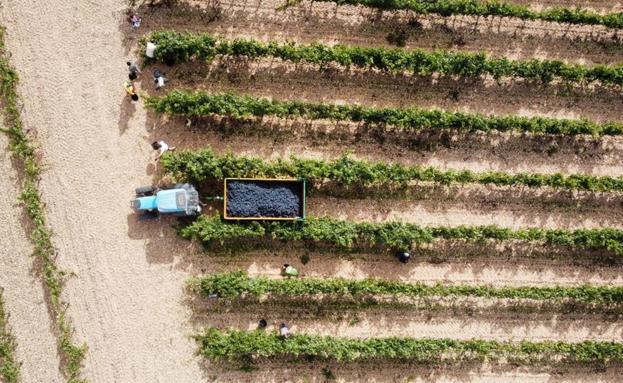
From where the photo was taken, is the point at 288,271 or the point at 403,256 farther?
the point at 403,256

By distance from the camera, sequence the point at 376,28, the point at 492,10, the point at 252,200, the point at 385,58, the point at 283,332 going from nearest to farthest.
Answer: the point at 252,200 < the point at 283,332 < the point at 385,58 < the point at 492,10 < the point at 376,28

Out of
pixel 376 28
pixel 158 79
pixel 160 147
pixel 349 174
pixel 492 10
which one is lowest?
pixel 349 174

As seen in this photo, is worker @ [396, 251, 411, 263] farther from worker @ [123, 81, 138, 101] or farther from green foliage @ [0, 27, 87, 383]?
green foliage @ [0, 27, 87, 383]

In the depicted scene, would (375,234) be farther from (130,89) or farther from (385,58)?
(130,89)

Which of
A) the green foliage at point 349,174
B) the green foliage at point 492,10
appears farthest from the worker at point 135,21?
the green foliage at point 492,10

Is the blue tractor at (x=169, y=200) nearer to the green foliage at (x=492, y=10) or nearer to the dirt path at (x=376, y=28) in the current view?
the dirt path at (x=376, y=28)

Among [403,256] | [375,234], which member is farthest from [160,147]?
[403,256]

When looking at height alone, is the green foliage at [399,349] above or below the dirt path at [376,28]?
below
